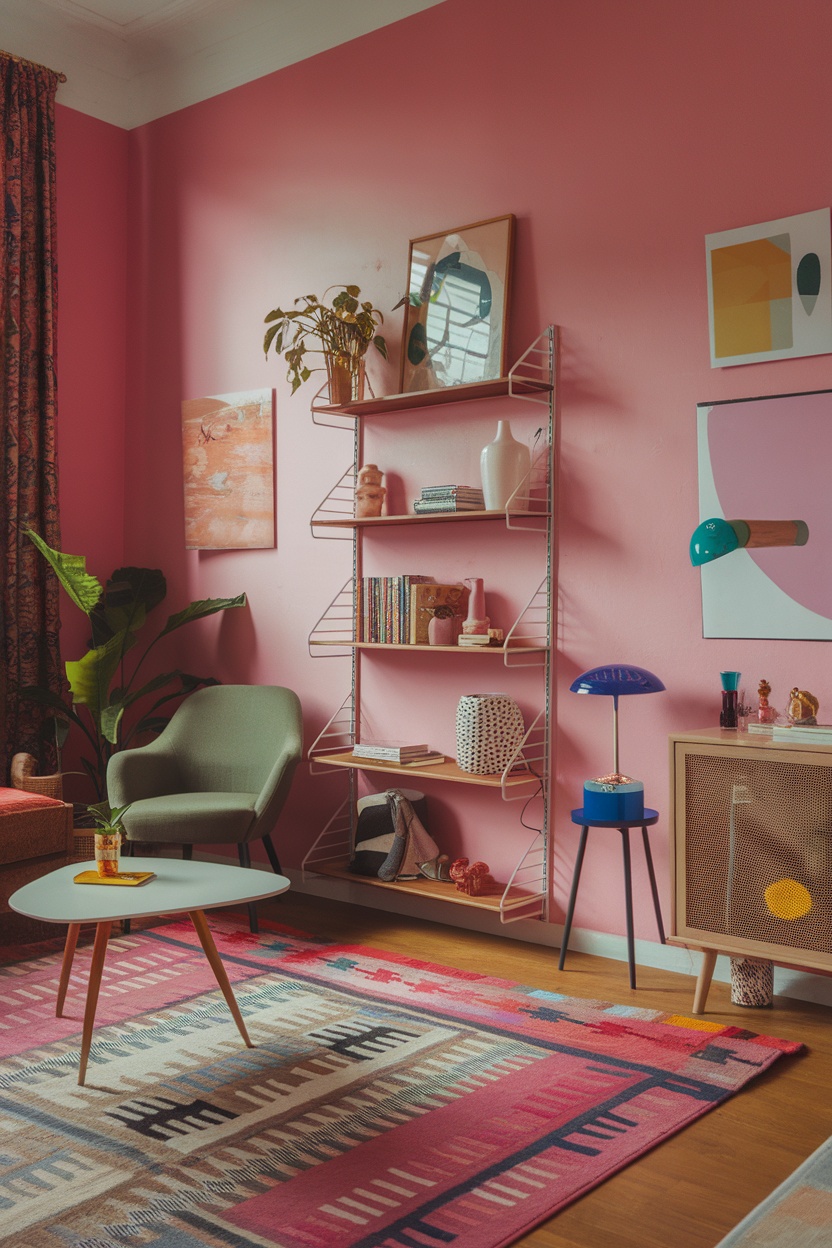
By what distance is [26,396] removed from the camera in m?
4.58

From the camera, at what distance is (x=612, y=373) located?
3498 mm

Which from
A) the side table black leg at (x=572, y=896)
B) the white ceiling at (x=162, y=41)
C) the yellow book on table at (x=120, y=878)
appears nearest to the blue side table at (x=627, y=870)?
the side table black leg at (x=572, y=896)

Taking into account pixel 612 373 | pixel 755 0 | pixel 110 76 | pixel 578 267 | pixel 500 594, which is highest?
pixel 110 76

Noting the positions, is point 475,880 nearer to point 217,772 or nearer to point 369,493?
point 217,772

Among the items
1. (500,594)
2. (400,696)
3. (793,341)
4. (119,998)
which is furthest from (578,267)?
(119,998)

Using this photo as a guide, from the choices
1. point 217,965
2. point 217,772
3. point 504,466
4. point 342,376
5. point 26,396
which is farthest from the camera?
point 26,396

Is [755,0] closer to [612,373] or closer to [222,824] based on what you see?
[612,373]

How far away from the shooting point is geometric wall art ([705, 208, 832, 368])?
3.06 metres

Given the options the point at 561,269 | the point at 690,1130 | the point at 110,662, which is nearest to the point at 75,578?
the point at 110,662

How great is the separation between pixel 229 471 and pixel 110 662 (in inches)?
36.4

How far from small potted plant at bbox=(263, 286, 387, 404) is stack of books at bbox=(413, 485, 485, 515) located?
532 mm

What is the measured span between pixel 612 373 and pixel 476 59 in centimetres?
124

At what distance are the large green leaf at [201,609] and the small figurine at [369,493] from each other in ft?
2.52

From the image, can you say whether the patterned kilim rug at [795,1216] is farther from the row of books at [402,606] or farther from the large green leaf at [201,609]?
the large green leaf at [201,609]
